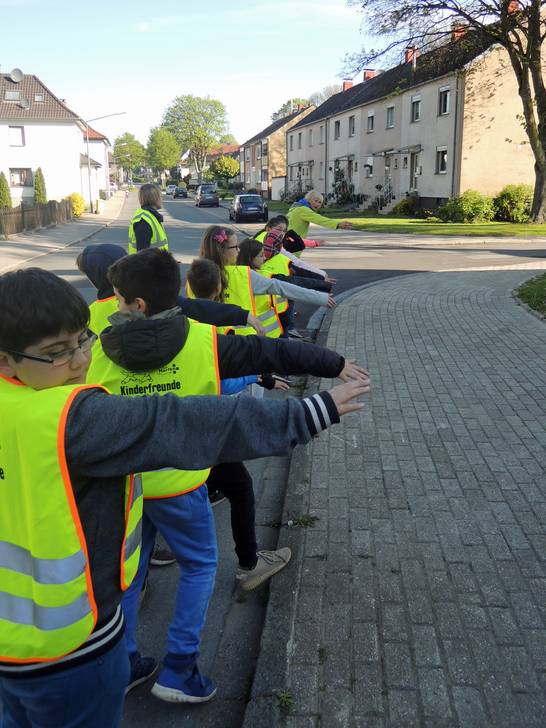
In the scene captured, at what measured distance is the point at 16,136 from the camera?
47.8m

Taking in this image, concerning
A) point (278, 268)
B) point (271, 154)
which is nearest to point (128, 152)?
point (271, 154)

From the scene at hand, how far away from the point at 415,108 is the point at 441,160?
5422 millimetres

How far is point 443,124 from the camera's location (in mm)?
32812

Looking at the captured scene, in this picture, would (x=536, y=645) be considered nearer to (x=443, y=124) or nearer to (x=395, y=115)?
(x=443, y=124)

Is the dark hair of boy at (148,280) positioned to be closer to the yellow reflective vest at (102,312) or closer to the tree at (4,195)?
the yellow reflective vest at (102,312)

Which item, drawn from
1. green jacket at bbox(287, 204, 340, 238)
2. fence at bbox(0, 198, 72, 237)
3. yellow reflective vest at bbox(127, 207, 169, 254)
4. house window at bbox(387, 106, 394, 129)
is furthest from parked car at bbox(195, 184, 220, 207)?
yellow reflective vest at bbox(127, 207, 169, 254)

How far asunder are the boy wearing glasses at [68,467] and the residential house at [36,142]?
49.9 metres

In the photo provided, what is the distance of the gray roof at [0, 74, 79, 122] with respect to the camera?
47625 millimetres

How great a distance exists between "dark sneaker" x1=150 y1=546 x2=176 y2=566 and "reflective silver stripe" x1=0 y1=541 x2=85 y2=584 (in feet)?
7.52

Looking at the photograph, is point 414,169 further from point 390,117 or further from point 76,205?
point 76,205

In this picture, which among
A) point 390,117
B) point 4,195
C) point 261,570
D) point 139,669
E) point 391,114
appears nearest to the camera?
point 139,669

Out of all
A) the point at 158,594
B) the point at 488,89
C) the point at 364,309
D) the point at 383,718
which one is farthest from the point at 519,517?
the point at 488,89

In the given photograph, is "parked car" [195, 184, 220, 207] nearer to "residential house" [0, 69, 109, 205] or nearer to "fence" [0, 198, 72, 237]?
"residential house" [0, 69, 109, 205]

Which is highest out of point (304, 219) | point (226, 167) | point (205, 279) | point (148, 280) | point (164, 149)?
point (164, 149)
